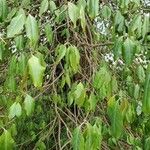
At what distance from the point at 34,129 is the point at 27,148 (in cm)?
10

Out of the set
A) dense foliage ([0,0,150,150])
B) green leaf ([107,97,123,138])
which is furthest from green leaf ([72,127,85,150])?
green leaf ([107,97,123,138])

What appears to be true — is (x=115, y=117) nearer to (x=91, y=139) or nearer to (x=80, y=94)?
(x=91, y=139)

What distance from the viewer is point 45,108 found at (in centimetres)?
211

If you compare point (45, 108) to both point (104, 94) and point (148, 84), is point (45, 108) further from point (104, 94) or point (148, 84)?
point (148, 84)

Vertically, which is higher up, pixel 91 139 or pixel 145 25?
pixel 145 25

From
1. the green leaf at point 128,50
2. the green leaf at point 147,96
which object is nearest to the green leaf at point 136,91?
the green leaf at point 128,50

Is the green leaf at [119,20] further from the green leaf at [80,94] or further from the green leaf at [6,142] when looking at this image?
the green leaf at [6,142]

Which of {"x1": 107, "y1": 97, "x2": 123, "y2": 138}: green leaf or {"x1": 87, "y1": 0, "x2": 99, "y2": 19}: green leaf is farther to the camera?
{"x1": 87, "y1": 0, "x2": 99, "y2": 19}: green leaf

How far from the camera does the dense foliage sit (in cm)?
121

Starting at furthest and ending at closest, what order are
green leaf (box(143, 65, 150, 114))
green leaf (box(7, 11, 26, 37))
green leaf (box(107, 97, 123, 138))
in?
green leaf (box(107, 97, 123, 138)) → green leaf (box(7, 11, 26, 37)) → green leaf (box(143, 65, 150, 114))

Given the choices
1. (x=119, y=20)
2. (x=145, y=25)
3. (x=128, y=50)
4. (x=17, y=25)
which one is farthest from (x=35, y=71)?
(x=119, y=20)

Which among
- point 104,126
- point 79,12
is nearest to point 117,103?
point 79,12

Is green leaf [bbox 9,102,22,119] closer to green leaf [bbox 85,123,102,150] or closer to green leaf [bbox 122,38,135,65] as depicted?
green leaf [bbox 85,123,102,150]

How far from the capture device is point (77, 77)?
186cm
